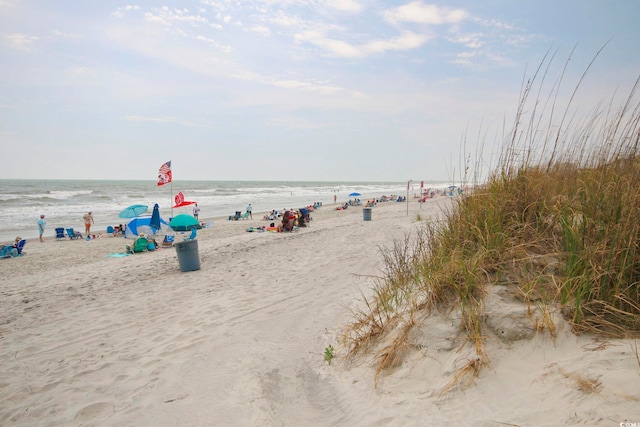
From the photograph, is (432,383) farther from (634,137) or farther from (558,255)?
(634,137)

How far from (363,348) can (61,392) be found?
2.91 m

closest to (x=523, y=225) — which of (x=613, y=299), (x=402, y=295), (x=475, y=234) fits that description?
(x=475, y=234)

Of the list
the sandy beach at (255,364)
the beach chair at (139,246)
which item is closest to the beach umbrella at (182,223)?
the sandy beach at (255,364)

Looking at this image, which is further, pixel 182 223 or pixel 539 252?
pixel 182 223

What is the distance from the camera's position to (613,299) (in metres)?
2.23

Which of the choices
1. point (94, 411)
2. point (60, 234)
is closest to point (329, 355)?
point (94, 411)

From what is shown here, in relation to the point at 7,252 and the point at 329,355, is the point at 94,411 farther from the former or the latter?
the point at 7,252

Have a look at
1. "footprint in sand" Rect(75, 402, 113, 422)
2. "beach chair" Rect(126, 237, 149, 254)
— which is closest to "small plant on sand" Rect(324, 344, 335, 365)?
"footprint in sand" Rect(75, 402, 113, 422)

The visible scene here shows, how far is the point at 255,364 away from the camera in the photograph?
11.8 feet

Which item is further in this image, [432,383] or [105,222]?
[105,222]

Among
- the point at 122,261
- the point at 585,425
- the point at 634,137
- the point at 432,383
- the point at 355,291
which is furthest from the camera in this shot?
the point at 122,261

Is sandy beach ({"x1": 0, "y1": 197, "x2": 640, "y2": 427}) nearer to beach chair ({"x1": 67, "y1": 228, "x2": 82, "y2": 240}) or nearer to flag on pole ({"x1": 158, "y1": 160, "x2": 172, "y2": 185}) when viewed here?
flag on pole ({"x1": 158, "y1": 160, "x2": 172, "y2": 185})

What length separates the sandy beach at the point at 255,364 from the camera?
6.63 ft

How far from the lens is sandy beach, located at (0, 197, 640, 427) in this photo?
202 cm
